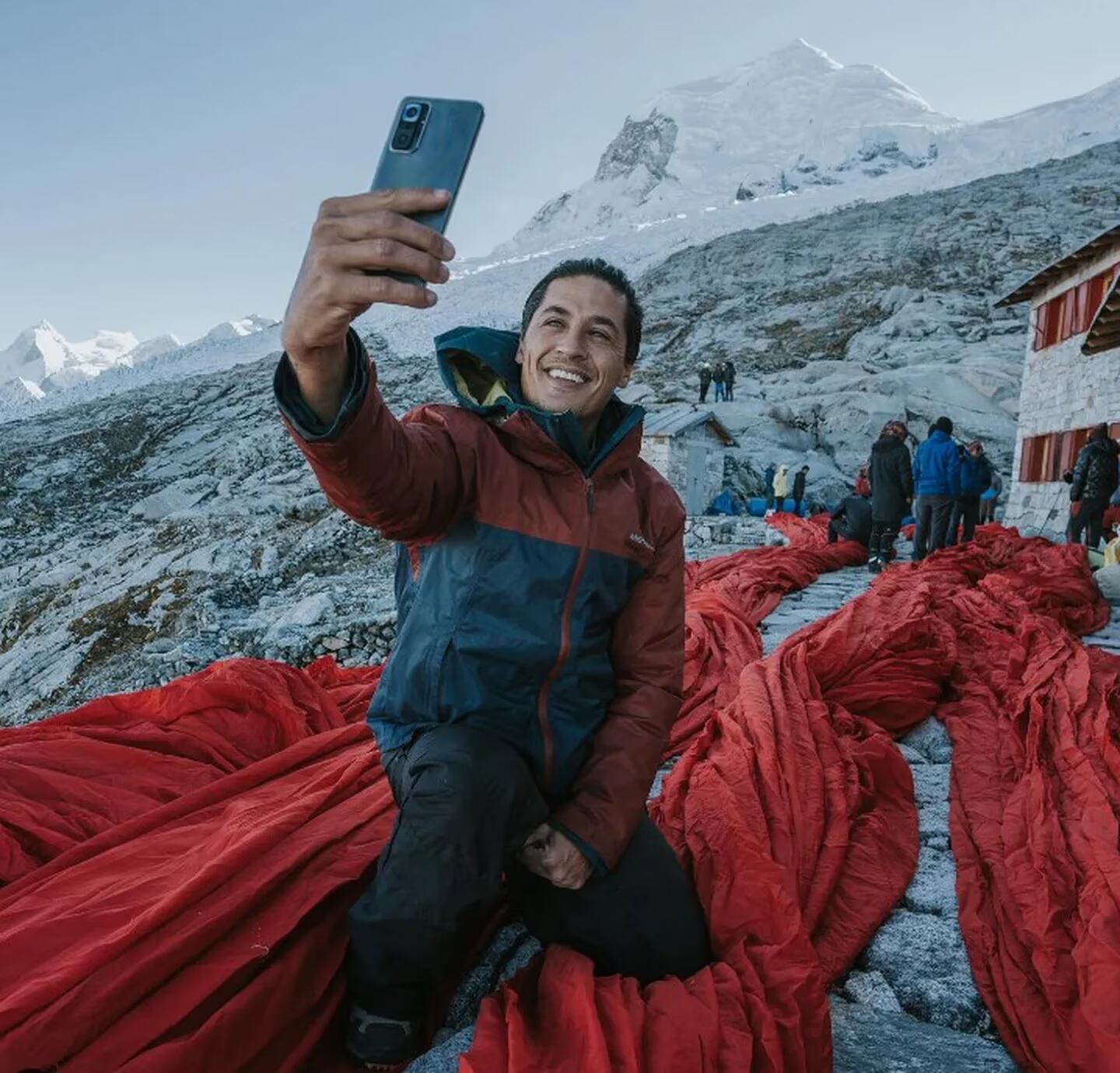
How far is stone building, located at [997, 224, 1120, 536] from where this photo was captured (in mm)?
13344

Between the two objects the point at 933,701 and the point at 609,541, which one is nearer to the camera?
the point at 609,541

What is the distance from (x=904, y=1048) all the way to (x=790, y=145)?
15408 centimetres

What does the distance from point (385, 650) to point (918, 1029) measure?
5.91m

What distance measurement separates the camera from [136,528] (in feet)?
56.4

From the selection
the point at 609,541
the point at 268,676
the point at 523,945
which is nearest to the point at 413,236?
the point at 609,541

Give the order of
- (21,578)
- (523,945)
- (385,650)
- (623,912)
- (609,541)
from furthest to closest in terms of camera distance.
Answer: (21,578)
(385,650)
(523,945)
(609,541)
(623,912)

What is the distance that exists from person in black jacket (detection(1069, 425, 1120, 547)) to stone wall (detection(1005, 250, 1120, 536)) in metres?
4.48

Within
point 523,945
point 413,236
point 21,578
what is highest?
point 413,236

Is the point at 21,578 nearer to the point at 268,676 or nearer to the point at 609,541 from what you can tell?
the point at 268,676

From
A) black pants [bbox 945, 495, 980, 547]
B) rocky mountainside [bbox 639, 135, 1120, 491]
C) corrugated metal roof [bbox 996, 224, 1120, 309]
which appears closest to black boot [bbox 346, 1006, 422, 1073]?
black pants [bbox 945, 495, 980, 547]

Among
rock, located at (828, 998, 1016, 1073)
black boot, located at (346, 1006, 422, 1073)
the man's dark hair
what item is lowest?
rock, located at (828, 998, 1016, 1073)

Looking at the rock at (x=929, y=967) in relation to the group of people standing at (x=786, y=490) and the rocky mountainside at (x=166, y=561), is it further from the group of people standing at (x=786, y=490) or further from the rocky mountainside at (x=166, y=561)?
the group of people standing at (x=786, y=490)

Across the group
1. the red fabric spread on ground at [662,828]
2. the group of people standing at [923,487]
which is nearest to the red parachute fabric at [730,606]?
the red fabric spread on ground at [662,828]

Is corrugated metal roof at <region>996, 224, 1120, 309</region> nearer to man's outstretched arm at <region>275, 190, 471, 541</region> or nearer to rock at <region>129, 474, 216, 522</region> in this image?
man's outstretched arm at <region>275, 190, 471, 541</region>
